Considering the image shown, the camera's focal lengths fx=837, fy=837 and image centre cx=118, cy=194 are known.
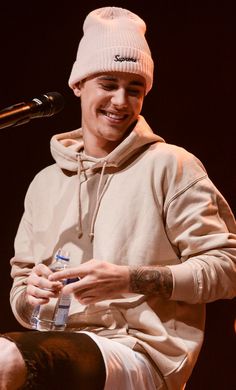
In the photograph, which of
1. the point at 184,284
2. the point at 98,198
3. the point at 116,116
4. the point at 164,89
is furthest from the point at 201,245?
the point at 164,89

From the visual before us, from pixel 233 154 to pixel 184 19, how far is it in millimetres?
546

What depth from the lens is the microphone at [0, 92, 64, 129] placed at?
1.98 metres

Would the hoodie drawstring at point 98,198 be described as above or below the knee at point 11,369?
above

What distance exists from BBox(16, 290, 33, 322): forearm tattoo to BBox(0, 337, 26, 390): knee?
1.62ft

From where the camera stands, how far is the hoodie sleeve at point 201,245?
2172 millimetres

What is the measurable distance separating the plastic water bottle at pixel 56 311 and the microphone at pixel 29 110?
0.41 meters

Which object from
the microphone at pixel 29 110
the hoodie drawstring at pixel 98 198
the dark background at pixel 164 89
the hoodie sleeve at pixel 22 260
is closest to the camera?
the microphone at pixel 29 110

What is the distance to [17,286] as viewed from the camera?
98.8 inches

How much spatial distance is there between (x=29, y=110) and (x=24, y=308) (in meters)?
0.66

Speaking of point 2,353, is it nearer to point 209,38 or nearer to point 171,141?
point 171,141

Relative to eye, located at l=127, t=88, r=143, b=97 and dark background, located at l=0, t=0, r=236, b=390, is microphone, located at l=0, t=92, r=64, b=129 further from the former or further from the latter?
dark background, located at l=0, t=0, r=236, b=390

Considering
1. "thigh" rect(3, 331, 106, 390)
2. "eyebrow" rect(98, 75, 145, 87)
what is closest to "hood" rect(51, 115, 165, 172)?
"eyebrow" rect(98, 75, 145, 87)

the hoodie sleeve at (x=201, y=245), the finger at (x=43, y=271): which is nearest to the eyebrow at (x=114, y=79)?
the hoodie sleeve at (x=201, y=245)

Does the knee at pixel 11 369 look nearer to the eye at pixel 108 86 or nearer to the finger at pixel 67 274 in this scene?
the finger at pixel 67 274
